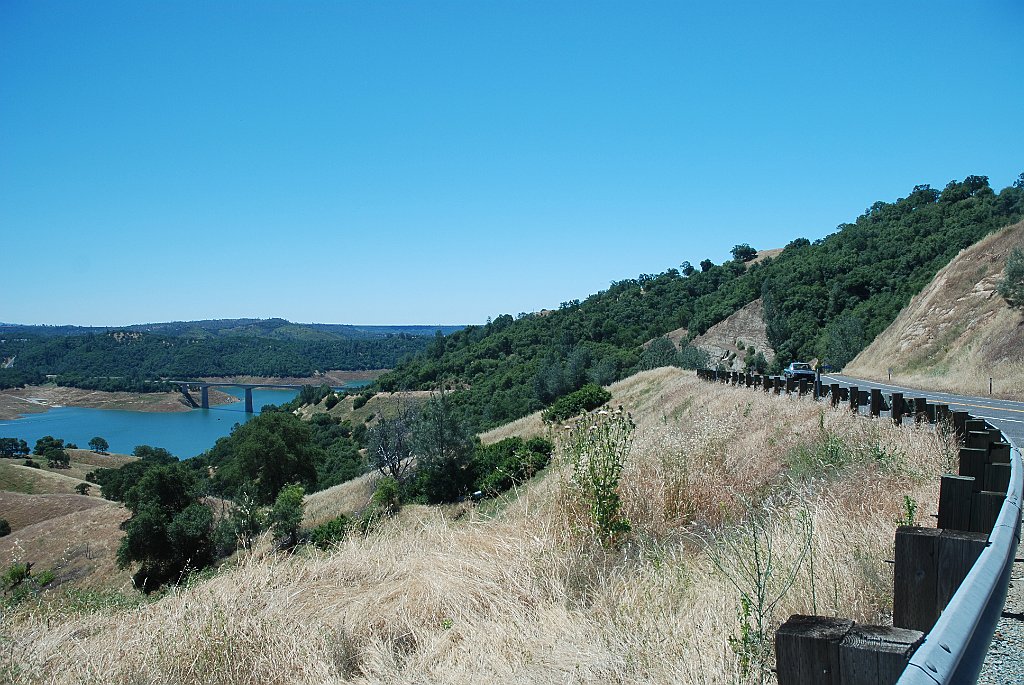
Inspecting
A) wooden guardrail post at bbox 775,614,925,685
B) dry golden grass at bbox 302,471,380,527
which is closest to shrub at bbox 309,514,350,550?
wooden guardrail post at bbox 775,614,925,685

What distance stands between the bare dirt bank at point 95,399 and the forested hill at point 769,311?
6901 centimetres

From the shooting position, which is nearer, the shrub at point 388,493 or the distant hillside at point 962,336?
the distant hillside at point 962,336

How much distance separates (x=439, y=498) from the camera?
30.5 metres

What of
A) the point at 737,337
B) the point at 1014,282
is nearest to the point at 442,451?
the point at 1014,282

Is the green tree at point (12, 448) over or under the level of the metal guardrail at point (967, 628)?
under

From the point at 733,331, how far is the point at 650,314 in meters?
31.6

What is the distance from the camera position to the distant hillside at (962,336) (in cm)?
2358

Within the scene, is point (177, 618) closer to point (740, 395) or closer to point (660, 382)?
point (740, 395)

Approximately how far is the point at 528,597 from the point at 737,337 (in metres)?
74.1

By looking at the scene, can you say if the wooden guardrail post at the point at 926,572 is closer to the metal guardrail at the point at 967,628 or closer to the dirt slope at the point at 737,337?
the metal guardrail at the point at 967,628

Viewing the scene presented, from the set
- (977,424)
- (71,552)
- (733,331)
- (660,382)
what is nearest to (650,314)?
(733,331)

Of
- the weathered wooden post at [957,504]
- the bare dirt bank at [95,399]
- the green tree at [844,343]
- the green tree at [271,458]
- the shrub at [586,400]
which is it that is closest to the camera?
the weathered wooden post at [957,504]

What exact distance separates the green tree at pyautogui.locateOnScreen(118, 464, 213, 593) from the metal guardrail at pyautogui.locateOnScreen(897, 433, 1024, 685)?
31.1 m

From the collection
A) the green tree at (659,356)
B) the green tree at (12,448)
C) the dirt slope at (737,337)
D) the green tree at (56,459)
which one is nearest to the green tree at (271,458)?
the green tree at (56,459)
